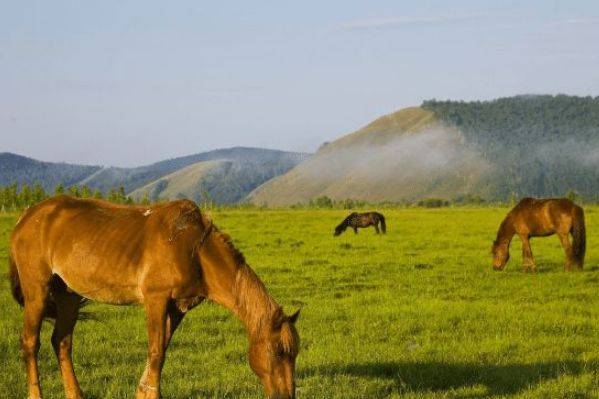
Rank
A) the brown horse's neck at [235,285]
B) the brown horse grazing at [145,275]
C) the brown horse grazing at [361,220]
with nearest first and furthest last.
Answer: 1. the brown horse grazing at [145,275]
2. the brown horse's neck at [235,285]
3. the brown horse grazing at [361,220]

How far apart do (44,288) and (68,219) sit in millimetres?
761

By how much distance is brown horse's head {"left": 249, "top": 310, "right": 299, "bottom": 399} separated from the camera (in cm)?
627

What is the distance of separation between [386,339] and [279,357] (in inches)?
228

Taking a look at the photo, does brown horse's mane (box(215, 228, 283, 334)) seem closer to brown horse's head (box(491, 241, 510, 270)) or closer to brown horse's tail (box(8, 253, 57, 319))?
brown horse's tail (box(8, 253, 57, 319))

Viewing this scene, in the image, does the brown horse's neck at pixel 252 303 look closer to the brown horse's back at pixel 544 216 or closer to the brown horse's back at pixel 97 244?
the brown horse's back at pixel 97 244

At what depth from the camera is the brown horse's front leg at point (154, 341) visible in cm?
672

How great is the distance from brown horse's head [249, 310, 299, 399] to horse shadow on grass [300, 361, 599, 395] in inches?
100

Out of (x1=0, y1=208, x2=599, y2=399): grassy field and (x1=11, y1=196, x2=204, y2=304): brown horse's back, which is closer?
(x1=11, y1=196, x2=204, y2=304): brown horse's back

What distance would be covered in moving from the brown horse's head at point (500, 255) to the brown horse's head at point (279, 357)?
1638 centimetres

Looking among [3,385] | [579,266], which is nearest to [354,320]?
[3,385]

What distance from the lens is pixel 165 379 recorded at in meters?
8.98

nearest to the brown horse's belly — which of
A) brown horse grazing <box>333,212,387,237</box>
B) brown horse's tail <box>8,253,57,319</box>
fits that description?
brown horse's tail <box>8,253,57,319</box>

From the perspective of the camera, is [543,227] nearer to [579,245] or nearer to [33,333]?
[579,245]

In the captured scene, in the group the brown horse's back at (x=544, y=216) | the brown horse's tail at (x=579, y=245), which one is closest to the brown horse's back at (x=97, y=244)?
the brown horse's tail at (x=579, y=245)
